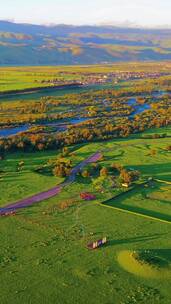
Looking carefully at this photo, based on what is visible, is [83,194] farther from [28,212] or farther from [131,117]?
[131,117]

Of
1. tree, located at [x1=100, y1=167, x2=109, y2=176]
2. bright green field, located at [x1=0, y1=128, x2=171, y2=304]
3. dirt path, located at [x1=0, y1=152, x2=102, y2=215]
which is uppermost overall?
tree, located at [x1=100, y1=167, x2=109, y2=176]

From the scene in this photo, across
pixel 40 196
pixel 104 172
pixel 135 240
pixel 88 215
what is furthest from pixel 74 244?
pixel 104 172

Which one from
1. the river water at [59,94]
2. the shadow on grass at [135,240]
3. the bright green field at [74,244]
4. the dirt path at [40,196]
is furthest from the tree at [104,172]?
the river water at [59,94]

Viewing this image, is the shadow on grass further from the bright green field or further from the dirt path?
the dirt path

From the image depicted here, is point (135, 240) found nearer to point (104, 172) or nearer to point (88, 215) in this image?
point (88, 215)

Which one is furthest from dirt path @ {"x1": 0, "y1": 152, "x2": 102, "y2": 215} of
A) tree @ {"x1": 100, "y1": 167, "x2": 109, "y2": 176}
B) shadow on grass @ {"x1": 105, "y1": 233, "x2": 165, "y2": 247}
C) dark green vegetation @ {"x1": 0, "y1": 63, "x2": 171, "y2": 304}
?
shadow on grass @ {"x1": 105, "y1": 233, "x2": 165, "y2": 247}
